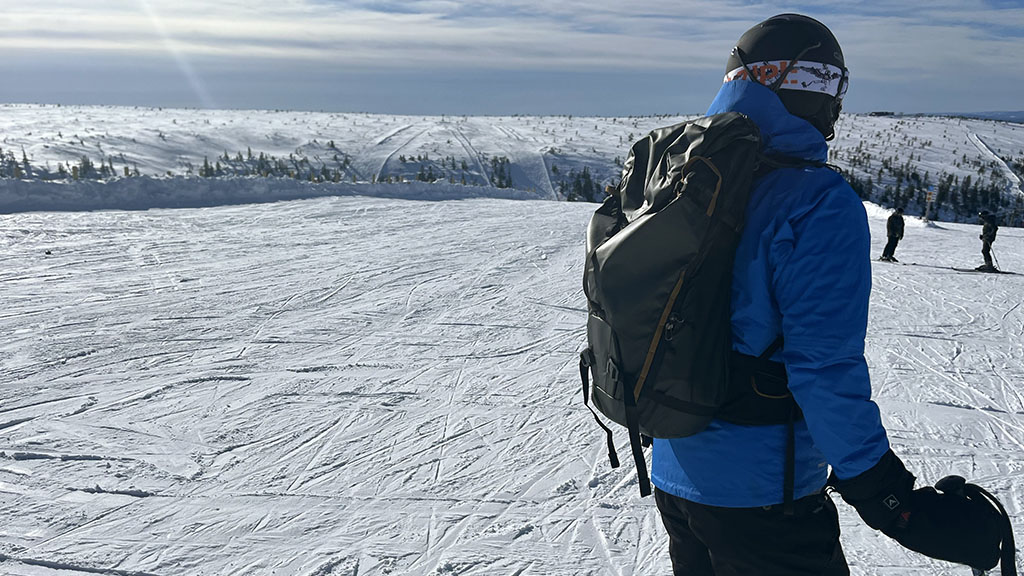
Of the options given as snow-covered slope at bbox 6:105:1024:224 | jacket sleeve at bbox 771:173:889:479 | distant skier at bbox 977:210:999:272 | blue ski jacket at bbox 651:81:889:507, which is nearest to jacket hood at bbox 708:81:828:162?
blue ski jacket at bbox 651:81:889:507

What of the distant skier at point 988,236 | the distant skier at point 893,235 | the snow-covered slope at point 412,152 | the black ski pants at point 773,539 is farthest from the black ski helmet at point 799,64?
the snow-covered slope at point 412,152

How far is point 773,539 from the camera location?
5.49 feet

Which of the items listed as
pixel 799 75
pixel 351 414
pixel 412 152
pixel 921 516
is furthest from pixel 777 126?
pixel 412 152

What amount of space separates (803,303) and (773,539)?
24.4 inches

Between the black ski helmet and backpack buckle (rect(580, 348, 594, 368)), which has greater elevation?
the black ski helmet

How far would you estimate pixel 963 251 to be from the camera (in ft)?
46.0

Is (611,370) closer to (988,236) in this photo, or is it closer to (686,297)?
(686,297)

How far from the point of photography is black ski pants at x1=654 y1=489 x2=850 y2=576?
1662 mm

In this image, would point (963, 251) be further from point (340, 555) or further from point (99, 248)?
point (99, 248)

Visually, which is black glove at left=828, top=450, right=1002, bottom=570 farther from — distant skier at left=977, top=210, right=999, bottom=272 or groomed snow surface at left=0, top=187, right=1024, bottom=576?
distant skier at left=977, top=210, right=999, bottom=272

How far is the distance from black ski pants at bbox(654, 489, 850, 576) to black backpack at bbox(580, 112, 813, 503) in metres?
0.08

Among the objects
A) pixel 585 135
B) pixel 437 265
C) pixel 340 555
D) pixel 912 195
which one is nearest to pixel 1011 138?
pixel 912 195

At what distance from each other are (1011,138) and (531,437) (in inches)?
3670

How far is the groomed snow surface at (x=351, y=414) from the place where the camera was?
10.8 ft
